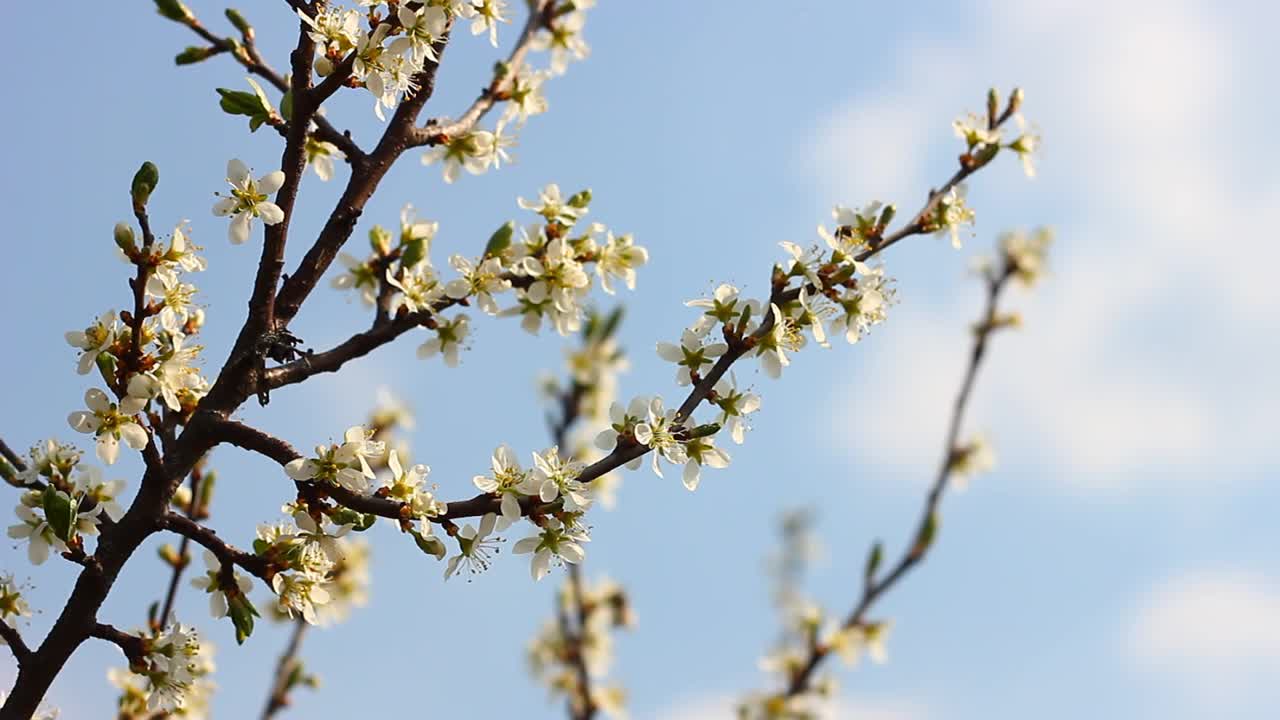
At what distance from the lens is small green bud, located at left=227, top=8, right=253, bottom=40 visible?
2865mm

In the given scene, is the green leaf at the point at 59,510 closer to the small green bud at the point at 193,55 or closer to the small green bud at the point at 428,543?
the small green bud at the point at 428,543

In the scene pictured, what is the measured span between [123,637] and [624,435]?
129cm

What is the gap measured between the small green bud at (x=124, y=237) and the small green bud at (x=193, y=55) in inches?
19.4

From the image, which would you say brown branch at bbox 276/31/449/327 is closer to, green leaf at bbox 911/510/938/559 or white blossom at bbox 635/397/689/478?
white blossom at bbox 635/397/689/478

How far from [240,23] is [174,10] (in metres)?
0.17

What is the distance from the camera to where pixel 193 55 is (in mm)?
2863

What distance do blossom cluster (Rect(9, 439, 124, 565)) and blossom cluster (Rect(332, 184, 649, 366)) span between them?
0.85 m

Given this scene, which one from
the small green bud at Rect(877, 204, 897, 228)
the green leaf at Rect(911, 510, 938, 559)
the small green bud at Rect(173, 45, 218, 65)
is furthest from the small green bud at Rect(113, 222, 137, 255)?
the green leaf at Rect(911, 510, 938, 559)

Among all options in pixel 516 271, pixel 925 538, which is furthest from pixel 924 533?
pixel 516 271

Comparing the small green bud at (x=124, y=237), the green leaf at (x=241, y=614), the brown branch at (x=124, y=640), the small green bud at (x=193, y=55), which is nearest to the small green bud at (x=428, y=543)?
the green leaf at (x=241, y=614)

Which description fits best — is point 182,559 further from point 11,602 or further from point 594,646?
point 594,646

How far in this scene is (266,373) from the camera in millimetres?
2592

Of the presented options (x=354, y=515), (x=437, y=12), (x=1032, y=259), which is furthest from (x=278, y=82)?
(x=1032, y=259)

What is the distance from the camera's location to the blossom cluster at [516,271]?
304cm
